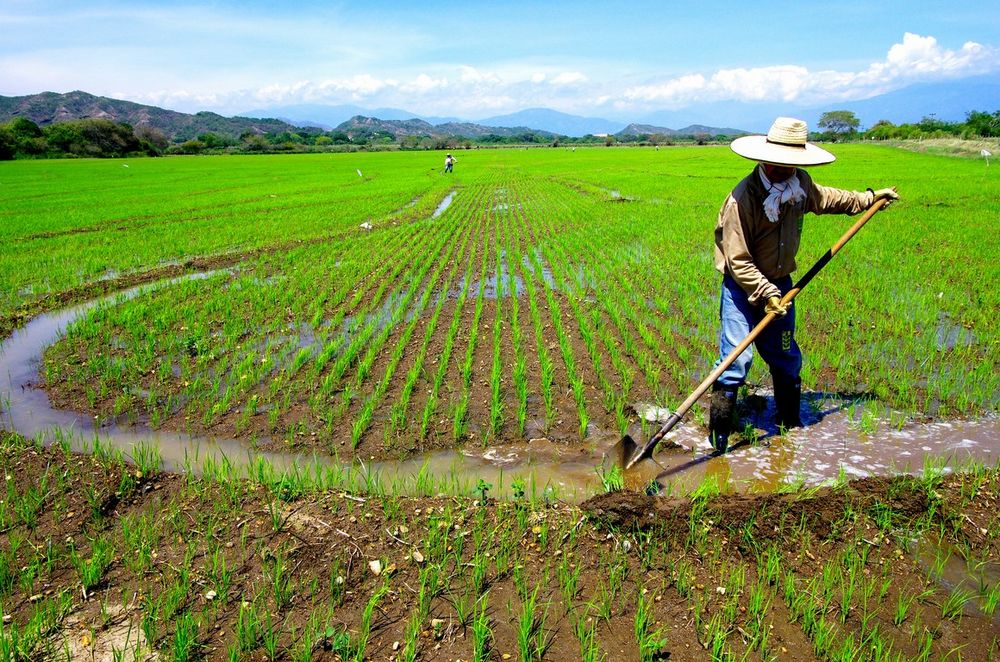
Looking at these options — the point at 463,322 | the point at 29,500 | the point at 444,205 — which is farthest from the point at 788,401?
the point at 444,205

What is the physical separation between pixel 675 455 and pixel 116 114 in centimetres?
19801

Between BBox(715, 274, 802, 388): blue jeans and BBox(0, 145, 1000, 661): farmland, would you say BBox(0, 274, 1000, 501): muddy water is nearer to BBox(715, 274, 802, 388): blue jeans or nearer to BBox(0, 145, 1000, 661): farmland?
BBox(0, 145, 1000, 661): farmland

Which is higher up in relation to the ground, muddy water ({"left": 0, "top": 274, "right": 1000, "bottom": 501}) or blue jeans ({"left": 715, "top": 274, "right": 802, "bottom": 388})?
blue jeans ({"left": 715, "top": 274, "right": 802, "bottom": 388})

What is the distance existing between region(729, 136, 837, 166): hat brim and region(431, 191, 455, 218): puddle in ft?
41.2

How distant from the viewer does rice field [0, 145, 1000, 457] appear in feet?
14.4

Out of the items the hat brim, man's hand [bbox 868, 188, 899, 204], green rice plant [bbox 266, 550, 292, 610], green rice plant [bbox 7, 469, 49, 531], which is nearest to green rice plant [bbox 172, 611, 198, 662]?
green rice plant [bbox 266, 550, 292, 610]

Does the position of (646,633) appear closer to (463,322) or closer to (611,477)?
(611,477)

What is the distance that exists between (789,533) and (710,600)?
2.16ft

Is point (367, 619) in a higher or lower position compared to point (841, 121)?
lower

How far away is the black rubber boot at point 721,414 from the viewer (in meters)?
3.65

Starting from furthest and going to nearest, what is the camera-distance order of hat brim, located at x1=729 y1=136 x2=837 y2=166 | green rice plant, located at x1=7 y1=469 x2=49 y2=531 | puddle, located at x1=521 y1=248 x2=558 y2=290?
puddle, located at x1=521 y1=248 x2=558 y2=290
hat brim, located at x1=729 y1=136 x2=837 y2=166
green rice plant, located at x1=7 y1=469 x2=49 y2=531

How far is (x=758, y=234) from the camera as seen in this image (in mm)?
3609

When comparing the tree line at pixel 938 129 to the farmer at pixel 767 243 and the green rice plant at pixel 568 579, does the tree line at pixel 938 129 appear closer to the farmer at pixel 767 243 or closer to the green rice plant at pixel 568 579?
the farmer at pixel 767 243

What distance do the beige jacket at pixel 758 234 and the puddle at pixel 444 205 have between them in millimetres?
12519
